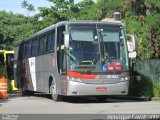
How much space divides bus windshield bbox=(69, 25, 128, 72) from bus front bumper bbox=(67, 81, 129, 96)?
60 centimetres

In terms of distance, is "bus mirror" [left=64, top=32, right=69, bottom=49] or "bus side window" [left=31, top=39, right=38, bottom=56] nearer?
"bus mirror" [left=64, top=32, right=69, bottom=49]

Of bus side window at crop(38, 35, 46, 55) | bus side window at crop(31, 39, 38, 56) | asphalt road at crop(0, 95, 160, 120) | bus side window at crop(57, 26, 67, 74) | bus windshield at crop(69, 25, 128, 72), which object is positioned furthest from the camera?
bus side window at crop(31, 39, 38, 56)

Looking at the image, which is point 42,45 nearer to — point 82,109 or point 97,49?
point 97,49

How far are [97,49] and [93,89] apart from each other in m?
1.62

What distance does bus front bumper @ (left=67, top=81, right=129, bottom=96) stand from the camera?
19.2 m

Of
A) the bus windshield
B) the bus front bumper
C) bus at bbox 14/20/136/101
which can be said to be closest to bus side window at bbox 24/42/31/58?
bus at bbox 14/20/136/101

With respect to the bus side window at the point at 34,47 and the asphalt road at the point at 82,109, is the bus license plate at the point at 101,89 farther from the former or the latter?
the bus side window at the point at 34,47

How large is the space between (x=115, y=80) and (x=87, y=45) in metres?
1.77

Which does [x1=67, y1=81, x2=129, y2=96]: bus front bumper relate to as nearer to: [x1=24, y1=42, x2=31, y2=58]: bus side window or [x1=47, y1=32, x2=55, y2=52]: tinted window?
[x1=47, y1=32, x2=55, y2=52]: tinted window

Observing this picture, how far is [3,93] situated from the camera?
80.0ft

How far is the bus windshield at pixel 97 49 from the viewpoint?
1939 cm

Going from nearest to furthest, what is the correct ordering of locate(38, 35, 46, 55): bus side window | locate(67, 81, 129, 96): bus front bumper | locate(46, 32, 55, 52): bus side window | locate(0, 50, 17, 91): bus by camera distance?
locate(67, 81, 129, 96): bus front bumper < locate(46, 32, 55, 52): bus side window < locate(38, 35, 46, 55): bus side window < locate(0, 50, 17, 91): bus

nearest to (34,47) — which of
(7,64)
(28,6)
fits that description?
(7,64)

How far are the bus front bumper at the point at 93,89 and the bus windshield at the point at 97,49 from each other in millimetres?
595
